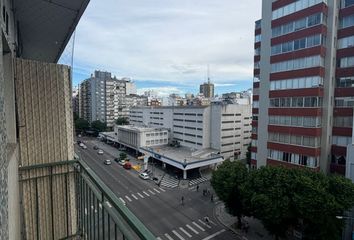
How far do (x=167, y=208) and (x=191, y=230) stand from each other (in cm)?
351

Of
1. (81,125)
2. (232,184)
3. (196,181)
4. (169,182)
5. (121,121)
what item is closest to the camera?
(232,184)

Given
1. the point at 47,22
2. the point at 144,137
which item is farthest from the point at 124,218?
the point at 144,137

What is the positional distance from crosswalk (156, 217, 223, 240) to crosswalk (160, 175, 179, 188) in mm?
7402

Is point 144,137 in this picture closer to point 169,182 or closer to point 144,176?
point 144,176

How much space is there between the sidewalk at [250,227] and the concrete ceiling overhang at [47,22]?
13.9m

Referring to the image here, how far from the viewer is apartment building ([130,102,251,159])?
3116cm

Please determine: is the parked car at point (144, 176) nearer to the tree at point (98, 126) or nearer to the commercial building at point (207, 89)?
the tree at point (98, 126)

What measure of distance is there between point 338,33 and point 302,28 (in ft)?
8.27

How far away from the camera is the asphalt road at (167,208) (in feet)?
47.1

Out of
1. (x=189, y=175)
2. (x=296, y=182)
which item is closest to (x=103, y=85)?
(x=189, y=175)

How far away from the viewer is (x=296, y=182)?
11.0 metres

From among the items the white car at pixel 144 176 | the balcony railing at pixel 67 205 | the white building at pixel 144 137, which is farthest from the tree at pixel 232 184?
the white building at pixel 144 137

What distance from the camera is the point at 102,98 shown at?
55812 millimetres

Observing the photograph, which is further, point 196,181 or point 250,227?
point 196,181
